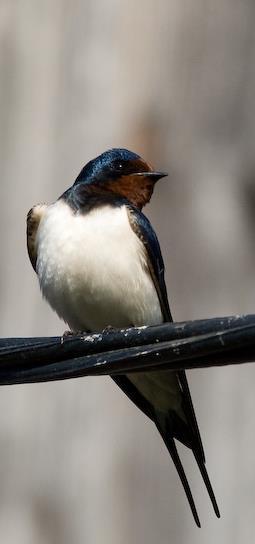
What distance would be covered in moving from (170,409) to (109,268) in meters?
0.36

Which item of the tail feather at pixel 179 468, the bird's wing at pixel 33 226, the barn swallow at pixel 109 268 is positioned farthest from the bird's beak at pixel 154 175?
the tail feather at pixel 179 468

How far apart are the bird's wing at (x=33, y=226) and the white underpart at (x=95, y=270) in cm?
2

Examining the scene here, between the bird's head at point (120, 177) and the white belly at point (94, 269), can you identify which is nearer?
the white belly at point (94, 269)

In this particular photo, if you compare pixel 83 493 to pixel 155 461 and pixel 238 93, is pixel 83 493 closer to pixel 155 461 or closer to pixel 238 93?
pixel 155 461

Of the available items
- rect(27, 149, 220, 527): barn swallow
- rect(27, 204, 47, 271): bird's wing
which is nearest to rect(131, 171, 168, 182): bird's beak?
rect(27, 149, 220, 527): barn swallow

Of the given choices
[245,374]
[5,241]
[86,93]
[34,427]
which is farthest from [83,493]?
[86,93]

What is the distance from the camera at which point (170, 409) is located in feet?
10.9

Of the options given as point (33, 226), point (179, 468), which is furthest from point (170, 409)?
point (33, 226)

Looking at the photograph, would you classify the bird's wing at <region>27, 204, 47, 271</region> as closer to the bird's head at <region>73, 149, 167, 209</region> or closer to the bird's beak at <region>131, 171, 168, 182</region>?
the bird's head at <region>73, 149, 167, 209</region>

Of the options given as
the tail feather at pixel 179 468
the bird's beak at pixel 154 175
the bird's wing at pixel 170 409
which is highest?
the bird's beak at pixel 154 175

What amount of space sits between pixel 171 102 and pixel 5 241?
0.50m

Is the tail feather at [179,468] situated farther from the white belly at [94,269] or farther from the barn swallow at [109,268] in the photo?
the white belly at [94,269]

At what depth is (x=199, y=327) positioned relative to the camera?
7.59 feet

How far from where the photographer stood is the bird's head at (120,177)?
3352 millimetres
